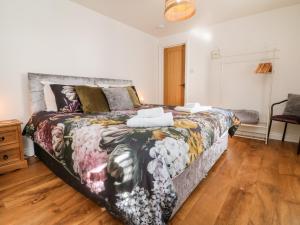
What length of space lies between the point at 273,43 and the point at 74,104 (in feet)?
11.7

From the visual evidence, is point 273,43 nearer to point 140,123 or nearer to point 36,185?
point 140,123

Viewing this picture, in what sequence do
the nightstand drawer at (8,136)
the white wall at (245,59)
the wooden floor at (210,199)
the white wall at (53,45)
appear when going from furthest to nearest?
the white wall at (245,59) → the white wall at (53,45) → the nightstand drawer at (8,136) → the wooden floor at (210,199)

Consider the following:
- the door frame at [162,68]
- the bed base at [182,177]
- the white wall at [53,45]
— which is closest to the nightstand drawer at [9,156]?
the bed base at [182,177]

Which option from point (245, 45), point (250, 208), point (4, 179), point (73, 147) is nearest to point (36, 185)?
point (4, 179)

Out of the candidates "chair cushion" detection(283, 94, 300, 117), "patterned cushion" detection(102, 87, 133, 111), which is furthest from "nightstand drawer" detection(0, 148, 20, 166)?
"chair cushion" detection(283, 94, 300, 117)

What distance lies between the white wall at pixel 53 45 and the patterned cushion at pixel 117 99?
828 mm

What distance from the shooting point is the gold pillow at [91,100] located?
221cm

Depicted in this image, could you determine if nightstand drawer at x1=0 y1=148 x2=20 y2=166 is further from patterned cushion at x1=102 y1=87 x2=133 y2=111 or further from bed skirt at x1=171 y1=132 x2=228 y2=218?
bed skirt at x1=171 y1=132 x2=228 y2=218

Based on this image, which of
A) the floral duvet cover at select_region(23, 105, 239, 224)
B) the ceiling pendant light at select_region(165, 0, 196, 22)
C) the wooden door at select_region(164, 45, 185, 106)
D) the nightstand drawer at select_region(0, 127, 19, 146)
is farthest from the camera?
the wooden door at select_region(164, 45, 185, 106)

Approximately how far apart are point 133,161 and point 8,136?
1893 millimetres

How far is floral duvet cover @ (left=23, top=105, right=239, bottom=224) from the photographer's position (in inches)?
34.3

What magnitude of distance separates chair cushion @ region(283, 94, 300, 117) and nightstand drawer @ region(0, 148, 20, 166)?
4.00 meters

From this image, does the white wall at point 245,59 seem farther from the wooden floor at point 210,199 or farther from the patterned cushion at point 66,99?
the patterned cushion at point 66,99

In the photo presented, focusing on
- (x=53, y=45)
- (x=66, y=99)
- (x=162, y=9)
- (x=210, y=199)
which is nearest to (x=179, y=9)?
(x=162, y=9)
